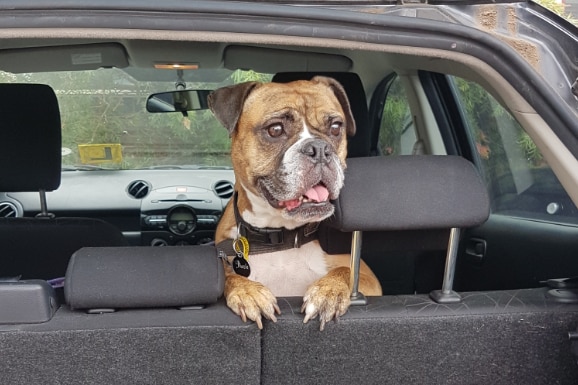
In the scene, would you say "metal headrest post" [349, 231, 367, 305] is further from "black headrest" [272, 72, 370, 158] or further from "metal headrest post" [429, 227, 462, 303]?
"black headrest" [272, 72, 370, 158]

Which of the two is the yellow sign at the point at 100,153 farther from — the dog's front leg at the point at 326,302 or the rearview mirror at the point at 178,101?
the dog's front leg at the point at 326,302

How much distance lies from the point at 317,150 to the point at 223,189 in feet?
8.67

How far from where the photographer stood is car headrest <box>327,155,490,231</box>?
1.69m

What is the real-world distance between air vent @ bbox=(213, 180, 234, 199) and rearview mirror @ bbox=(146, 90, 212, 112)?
2.34 ft

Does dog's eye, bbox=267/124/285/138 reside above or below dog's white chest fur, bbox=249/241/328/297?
above

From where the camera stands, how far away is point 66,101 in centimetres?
462

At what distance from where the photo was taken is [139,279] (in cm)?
175

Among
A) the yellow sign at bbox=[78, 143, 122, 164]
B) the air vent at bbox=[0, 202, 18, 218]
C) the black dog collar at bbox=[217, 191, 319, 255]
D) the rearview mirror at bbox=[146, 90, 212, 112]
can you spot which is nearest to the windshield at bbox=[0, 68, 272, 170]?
the yellow sign at bbox=[78, 143, 122, 164]

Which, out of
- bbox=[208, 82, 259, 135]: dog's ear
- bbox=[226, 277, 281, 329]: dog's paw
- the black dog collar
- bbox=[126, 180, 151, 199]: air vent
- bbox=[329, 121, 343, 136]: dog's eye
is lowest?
bbox=[126, 180, 151, 199]: air vent

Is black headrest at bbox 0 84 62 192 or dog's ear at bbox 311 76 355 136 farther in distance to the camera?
black headrest at bbox 0 84 62 192

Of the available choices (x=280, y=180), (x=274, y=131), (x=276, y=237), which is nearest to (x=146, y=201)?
(x=276, y=237)

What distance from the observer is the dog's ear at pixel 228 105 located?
2656mm

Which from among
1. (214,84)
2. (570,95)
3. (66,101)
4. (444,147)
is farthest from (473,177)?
(66,101)

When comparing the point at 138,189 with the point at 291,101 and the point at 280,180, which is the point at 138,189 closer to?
the point at 291,101
